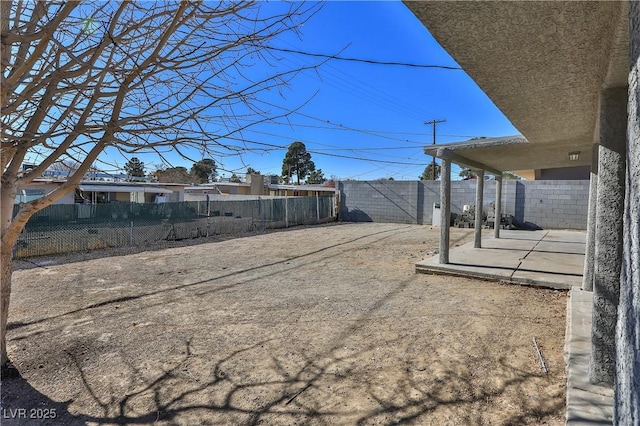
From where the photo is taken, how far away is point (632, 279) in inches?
42.9

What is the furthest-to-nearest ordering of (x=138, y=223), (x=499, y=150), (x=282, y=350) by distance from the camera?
(x=138, y=223) < (x=499, y=150) < (x=282, y=350)

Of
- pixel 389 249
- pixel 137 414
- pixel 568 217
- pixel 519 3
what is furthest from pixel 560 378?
pixel 568 217

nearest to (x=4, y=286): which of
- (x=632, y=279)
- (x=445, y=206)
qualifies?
(x=632, y=279)

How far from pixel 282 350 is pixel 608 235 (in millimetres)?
2801

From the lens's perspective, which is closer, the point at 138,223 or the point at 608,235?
the point at 608,235

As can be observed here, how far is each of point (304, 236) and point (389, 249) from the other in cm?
381

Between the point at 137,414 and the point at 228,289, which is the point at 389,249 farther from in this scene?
the point at 137,414

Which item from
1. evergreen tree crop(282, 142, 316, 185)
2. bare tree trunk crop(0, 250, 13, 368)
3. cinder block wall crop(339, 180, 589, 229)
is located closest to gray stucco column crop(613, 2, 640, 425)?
bare tree trunk crop(0, 250, 13, 368)

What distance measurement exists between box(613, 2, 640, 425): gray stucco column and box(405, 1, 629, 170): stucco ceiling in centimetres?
58

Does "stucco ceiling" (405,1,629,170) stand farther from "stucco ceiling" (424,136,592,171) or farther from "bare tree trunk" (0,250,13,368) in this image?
"bare tree trunk" (0,250,13,368)

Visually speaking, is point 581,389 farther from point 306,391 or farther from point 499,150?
point 499,150

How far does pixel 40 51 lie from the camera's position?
5.84 ft

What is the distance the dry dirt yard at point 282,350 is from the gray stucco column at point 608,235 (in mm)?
447

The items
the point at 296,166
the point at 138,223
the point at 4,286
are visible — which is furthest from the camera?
the point at 296,166
